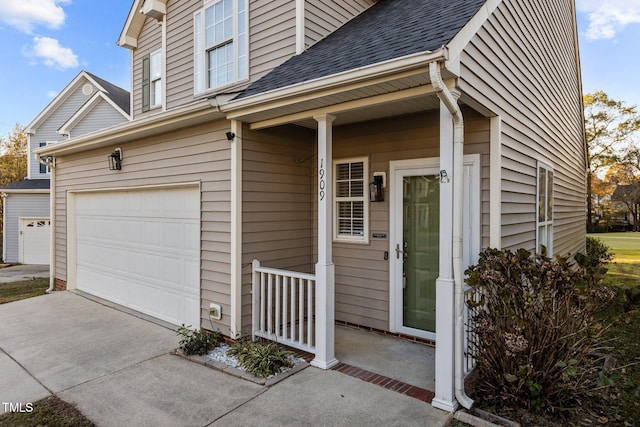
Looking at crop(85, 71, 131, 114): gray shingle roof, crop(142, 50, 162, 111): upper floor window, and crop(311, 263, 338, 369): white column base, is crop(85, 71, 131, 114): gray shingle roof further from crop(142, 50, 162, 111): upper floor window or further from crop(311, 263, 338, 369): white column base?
crop(311, 263, 338, 369): white column base

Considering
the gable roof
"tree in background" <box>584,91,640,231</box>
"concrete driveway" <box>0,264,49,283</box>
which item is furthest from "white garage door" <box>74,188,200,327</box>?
"tree in background" <box>584,91,640,231</box>

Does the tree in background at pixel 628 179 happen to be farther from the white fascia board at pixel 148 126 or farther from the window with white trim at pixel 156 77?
the white fascia board at pixel 148 126

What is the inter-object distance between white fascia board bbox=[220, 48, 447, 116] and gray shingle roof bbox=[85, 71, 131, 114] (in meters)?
9.78

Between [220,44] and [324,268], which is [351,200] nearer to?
[324,268]

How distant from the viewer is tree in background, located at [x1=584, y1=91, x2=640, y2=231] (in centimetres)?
2492

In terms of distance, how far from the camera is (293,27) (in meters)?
5.11

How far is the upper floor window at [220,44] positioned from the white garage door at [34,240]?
11.0m

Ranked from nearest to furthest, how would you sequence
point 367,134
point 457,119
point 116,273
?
point 457,119, point 367,134, point 116,273

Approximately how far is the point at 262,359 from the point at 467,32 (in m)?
3.46

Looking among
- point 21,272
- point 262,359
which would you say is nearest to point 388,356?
point 262,359

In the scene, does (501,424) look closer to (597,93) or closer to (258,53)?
(258,53)

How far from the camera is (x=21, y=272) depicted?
11.5 m

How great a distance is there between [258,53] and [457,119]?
3.59 metres

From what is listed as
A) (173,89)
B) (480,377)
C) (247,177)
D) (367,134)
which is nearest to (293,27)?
(367,134)
